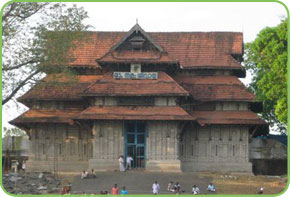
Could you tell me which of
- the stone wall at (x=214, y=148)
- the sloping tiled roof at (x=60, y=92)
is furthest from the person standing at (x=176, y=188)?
the sloping tiled roof at (x=60, y=92)

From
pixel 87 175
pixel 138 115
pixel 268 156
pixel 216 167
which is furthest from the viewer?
pixel 268 156

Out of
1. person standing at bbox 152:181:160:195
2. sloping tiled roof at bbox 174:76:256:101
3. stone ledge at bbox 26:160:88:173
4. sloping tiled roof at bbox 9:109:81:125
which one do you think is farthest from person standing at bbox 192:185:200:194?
sloping tiled roof at bbox 9:109:81:125

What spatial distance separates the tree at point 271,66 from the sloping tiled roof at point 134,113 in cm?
544

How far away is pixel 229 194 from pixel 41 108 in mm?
14215

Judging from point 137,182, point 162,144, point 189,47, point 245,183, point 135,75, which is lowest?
point 245,183

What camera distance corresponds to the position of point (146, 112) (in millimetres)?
40062

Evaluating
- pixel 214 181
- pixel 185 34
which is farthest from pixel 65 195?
pixel 185 34

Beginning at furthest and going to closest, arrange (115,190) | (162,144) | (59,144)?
1. (59,144)
2. (162,144)
3. (115,190)

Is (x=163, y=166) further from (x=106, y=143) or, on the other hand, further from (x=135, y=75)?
(x=135, y=75)

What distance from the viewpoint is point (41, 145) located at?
42469mm

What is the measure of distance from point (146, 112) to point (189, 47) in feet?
23.4

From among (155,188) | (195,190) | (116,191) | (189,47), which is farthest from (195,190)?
(189,47)

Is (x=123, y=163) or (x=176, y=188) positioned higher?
(x=123, y=163)

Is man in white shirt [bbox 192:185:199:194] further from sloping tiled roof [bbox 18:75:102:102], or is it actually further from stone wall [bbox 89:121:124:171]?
sloping tiled roof [bbox 18:75:102:102]
